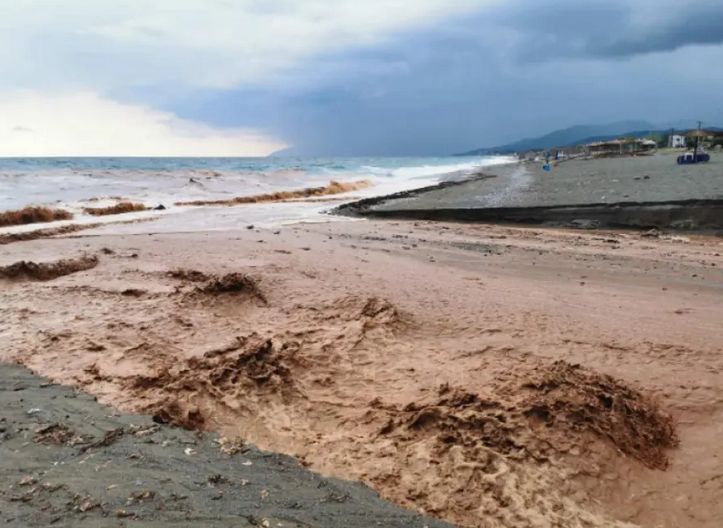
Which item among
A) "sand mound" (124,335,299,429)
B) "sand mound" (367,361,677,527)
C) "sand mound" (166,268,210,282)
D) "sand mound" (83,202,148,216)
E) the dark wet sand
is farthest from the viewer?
"sand mound" (83,202,148,216)

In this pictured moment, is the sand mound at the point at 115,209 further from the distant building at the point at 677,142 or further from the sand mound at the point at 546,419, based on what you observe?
the distant building at the point at 677,142

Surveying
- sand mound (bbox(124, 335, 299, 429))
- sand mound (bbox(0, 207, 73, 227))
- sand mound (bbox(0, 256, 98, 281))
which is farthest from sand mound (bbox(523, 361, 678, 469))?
sand mound (bbox(0, 207, 73, 227))

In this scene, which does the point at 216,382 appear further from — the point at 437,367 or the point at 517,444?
the point at 517,444

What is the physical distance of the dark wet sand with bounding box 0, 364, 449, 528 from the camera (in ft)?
7.87

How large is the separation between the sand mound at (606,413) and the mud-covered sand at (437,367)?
1 centimetres

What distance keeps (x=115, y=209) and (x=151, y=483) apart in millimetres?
17037

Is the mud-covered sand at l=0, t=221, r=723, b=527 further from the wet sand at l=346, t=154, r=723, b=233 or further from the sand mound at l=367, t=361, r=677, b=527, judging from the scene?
the wet sand at l=346, t=154, r=723, b=233

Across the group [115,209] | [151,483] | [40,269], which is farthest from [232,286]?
[115,209]

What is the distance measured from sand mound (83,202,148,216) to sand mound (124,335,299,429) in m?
14.9

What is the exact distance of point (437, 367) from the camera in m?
4.11

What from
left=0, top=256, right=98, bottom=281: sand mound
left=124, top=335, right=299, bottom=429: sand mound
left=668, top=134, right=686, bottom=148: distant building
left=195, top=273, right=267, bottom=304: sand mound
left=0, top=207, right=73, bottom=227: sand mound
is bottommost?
left=124, top=335, right=299, bottom=429: sand mound

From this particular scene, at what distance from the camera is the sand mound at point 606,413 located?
3.08 metres

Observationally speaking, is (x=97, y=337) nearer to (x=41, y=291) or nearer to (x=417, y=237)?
(x=41, y=291)

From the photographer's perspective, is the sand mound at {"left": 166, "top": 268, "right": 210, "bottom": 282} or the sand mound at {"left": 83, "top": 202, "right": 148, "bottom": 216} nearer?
the sand mound at {"left": 166, "top": 268, "right": 210, "bottom": 282}
